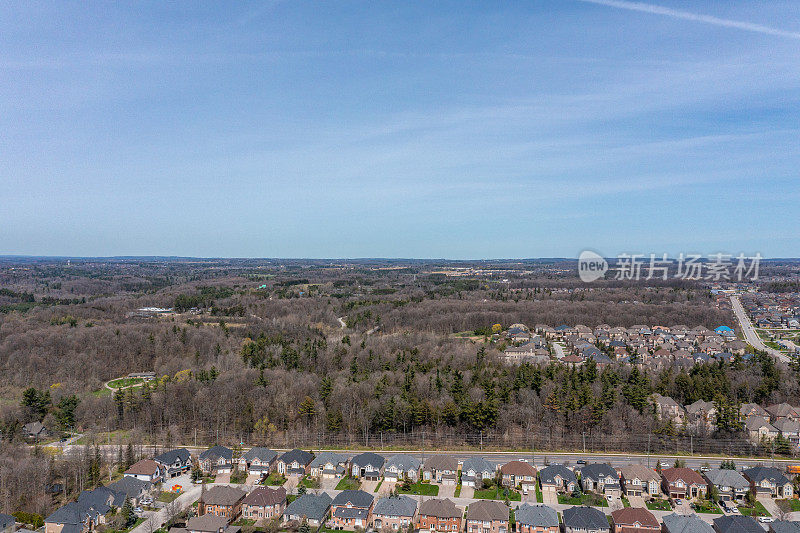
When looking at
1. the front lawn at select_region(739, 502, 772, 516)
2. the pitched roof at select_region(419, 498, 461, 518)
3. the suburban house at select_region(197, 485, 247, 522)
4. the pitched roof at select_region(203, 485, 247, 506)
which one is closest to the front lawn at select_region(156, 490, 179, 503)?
the suburban house at select_region(197, 485, 247, 522)

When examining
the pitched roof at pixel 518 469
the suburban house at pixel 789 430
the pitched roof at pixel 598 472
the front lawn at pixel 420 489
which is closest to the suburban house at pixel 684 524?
the pitched roof at pixel 598 472

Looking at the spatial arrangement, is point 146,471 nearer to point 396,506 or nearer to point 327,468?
point 327,468

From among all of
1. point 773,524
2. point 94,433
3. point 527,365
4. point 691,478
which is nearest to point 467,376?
point 527,365

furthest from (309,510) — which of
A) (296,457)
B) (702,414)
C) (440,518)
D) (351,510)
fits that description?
(702,414)

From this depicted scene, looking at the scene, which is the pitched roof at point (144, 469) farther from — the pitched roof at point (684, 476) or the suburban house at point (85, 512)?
the pitched roof at point (684, 476)

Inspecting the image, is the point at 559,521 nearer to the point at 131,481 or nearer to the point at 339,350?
the point at 131,481

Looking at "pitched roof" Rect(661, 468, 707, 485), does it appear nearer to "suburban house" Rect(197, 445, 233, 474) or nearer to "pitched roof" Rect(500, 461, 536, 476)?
"pitched roof" Rect(500, 461, 536, 476)
